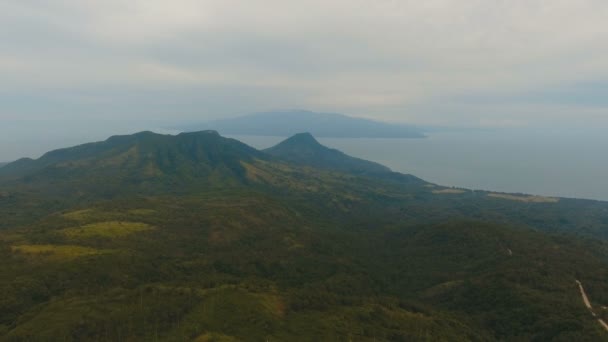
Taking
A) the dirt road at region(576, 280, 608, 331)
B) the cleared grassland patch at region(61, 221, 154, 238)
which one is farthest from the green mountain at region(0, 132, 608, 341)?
the dirt road at region(576, 280, 608, 331)

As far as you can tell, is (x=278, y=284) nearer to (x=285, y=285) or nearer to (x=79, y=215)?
(x=285, y=285)

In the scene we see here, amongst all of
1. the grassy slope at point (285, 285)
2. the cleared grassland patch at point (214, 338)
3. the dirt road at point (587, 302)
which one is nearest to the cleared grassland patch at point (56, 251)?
the grassy slope at point (285, 285)

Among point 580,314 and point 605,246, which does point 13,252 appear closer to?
point 580,314

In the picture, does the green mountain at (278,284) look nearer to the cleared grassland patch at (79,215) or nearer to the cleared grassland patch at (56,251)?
the cleared grassland patch at (79,215)

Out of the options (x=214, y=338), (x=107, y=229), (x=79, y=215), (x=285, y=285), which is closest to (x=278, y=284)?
(x=285, y=285)

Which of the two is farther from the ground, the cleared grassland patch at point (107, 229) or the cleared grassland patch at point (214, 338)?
the cleared grassland patch at point (107, 229)

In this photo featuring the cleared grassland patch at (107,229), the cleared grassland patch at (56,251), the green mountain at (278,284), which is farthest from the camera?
the cleared grassland patch at (107,229)
